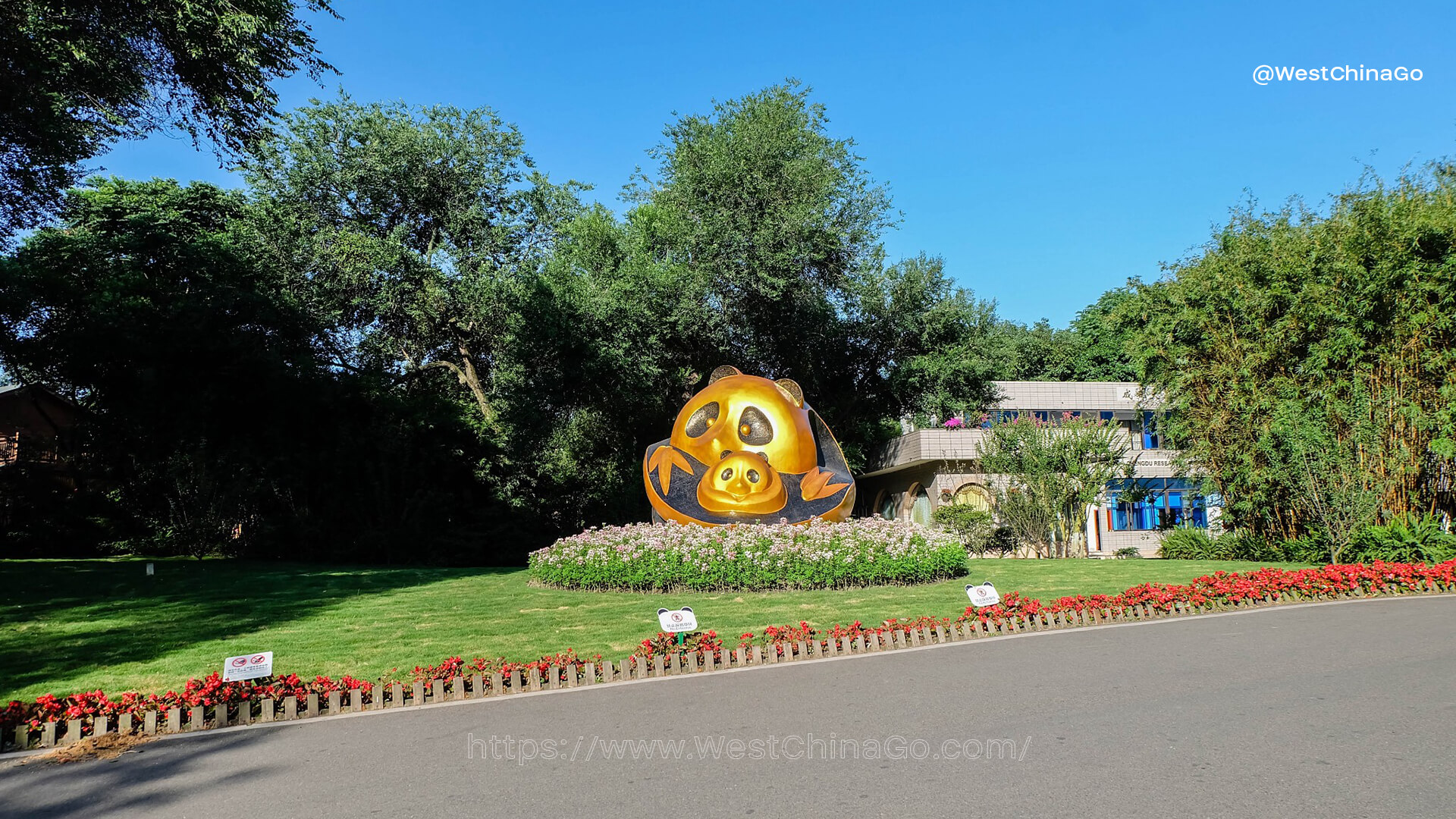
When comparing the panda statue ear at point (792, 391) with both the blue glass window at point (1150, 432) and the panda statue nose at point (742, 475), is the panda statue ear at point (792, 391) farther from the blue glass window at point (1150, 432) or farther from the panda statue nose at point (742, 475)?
the blue glass window at point (1150, 432)

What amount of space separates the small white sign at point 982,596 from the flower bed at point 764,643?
1.12 feet

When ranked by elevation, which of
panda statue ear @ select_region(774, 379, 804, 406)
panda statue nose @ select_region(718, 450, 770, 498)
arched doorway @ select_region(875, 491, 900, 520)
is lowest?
arched doorway @ select_region(875, 491, 900, 520)

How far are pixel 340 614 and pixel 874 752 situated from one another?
28.2 feet

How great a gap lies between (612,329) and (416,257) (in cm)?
702

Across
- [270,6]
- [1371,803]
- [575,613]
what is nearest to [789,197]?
[270,6]

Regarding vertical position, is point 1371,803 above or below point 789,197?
below

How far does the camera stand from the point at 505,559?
25.6 m

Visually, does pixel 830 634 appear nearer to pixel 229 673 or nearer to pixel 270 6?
pixel 229 673

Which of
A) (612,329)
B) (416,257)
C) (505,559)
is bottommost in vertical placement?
(505,559)

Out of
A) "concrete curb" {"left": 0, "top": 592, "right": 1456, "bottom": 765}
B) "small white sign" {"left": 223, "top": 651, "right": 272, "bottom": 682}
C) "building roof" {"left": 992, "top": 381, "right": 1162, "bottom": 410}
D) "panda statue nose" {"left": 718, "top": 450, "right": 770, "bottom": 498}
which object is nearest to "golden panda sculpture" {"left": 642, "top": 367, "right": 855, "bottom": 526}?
"panda statue nose" {"left": 718, "top": 450, "right": 770, "bottom": 498}

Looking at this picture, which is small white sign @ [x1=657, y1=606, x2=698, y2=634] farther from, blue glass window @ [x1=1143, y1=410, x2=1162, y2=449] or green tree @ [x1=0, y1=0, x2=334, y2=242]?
blue glass window @ [x1=1143, y1=410, x2=1162, y2=449]

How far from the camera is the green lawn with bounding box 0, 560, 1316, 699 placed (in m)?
8.38

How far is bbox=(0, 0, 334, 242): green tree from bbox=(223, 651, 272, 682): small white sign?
412 inches

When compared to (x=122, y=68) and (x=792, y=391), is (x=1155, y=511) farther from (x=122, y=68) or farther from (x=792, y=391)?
(x=122, y=68)
